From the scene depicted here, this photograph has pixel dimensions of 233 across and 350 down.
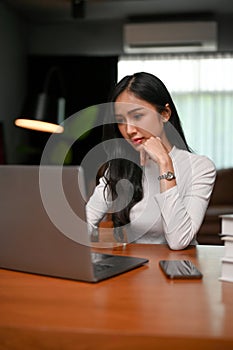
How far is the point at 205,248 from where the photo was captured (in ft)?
4.55

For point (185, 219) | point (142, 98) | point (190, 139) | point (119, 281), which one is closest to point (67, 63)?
point (190, 139)

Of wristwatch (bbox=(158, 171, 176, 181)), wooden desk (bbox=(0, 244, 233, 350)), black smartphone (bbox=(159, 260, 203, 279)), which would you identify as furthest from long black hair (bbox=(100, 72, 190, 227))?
wooden desk (bbox=(0, 244, 233, 350))

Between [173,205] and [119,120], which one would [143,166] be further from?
[173,205]

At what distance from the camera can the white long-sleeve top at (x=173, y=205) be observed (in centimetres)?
138

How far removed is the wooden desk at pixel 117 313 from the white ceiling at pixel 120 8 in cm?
469

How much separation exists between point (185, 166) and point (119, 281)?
0.76 metres

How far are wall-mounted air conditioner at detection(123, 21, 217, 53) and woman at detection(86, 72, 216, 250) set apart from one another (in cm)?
410

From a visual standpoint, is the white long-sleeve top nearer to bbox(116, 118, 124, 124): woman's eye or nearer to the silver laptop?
bbox(116, 118, 124, 124): woman's eye

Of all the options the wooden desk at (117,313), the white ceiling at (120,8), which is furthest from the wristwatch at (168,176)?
the white ceiling at (120,8)

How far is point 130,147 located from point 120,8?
4059 mm

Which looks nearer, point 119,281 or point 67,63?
point 119,281

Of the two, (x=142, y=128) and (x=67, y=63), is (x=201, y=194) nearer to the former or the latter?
(x=142, y=128)

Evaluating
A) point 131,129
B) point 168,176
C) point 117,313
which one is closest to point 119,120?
point 131,129

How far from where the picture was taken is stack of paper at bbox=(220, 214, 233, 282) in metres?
0.99
